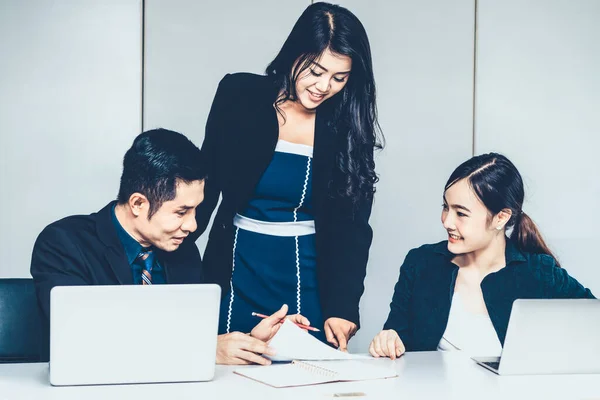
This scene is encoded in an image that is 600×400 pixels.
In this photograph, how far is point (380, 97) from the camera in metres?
3.73

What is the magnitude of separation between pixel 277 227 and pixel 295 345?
489 millimetres

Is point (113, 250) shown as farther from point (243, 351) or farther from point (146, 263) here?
point (243, 351)

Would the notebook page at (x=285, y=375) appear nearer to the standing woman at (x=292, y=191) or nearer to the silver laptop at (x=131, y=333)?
the silver laptop at (x=131, y=333)

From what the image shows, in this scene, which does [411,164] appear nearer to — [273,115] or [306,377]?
[273,115]

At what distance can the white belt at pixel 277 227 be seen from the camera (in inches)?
94.3

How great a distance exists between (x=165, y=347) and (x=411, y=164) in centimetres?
224

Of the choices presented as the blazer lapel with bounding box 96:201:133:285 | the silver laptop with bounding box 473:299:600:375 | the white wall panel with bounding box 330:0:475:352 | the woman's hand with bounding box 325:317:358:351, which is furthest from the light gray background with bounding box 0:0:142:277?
the silver laptop with bounding box 473:299:600:375

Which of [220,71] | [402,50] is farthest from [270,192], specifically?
[402,50]

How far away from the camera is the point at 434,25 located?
148 inches

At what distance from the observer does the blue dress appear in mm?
2383

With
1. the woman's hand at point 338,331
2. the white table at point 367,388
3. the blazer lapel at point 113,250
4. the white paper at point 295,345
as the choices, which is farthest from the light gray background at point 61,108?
the white paper at point 295,345

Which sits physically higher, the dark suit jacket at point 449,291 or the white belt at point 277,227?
the white belt at point 277,227

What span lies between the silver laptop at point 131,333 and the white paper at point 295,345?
26 cm

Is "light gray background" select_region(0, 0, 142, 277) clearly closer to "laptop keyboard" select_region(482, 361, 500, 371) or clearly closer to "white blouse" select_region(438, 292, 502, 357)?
"white blouse" select_region(438, 292, 502, 357)
